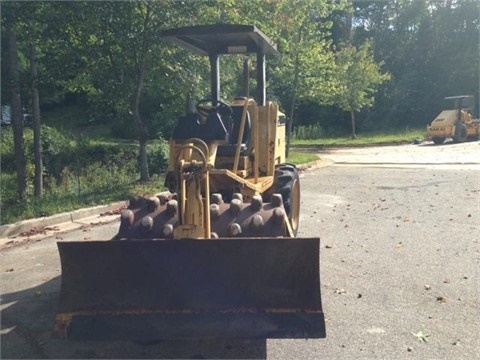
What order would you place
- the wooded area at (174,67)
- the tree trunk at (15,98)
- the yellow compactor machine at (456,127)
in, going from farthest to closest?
the yellow compactor machine at (456,127)
the wooded area at (174,67)
the tree trunk at (15,98)

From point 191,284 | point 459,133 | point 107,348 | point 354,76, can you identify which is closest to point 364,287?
point 191,284

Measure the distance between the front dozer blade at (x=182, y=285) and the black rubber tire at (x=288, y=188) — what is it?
2668mm

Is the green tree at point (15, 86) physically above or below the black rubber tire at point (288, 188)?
above

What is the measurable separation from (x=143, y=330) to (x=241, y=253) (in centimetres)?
87

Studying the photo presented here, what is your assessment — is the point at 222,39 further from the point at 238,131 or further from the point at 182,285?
the point at 182,285

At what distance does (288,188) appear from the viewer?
6789 mm

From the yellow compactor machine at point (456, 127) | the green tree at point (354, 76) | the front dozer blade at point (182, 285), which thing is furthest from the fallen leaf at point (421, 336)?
the green tree at point (354, 76)

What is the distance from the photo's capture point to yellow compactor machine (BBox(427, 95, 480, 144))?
88.7 feet

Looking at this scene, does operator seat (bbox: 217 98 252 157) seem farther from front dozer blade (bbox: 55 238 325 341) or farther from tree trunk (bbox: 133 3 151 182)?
tree trunk (bbox: 133 3 151 182)

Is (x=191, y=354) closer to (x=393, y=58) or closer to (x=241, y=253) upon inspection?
(x=241, y=253)

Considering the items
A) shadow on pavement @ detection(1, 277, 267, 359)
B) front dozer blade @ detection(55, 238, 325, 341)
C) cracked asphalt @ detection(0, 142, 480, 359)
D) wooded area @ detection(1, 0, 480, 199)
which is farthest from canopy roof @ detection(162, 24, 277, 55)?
wooded area @ detection(1, 0, 480, 199)

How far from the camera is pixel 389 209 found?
965 centimetres

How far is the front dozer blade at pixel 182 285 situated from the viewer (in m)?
3.87

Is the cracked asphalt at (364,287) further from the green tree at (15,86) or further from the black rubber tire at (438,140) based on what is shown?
the black rubber tire at (438,140)
